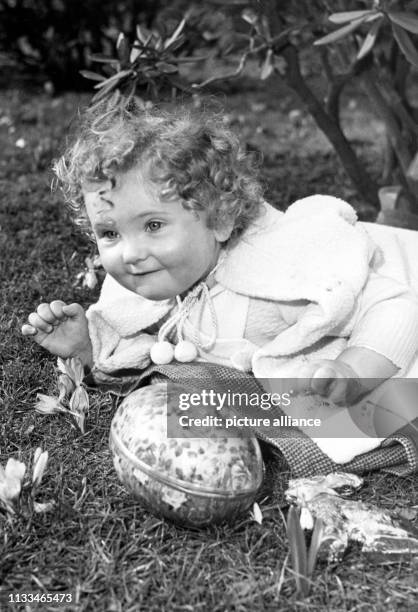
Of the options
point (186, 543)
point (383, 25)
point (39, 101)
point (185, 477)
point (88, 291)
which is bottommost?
point (39, 101)

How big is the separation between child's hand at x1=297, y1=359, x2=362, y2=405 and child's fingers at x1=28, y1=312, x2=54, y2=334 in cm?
85

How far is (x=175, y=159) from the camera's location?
2.43 metres

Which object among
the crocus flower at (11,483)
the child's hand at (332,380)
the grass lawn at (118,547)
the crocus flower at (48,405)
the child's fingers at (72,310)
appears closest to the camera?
the grass lawn at (118,547)

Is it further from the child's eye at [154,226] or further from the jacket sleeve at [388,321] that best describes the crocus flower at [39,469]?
the jacket sleeve at [388,321]

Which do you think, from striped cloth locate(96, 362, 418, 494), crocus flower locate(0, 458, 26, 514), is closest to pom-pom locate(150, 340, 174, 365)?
striped cloth locate(96, 362, 418, 494)

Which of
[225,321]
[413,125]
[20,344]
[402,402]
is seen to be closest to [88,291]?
[20,344]

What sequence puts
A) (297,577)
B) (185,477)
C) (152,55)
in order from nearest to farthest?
(297,577) → (185,477) → (152,55)

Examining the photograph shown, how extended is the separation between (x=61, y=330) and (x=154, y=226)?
60cm

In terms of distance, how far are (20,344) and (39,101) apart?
4042mm

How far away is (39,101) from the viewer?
21.5 feet

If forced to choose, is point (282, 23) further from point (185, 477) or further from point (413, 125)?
point (185, 477)

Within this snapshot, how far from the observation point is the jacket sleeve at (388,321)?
2.40m

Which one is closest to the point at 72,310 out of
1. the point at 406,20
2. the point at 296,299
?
the point at 296,299

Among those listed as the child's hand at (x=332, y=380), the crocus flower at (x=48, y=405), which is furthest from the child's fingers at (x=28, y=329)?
the child's hand at (x=332, y=380)
